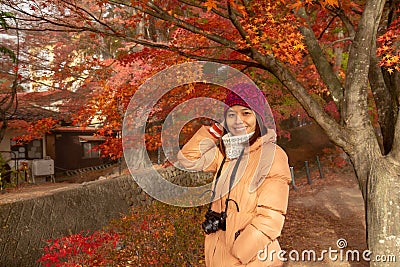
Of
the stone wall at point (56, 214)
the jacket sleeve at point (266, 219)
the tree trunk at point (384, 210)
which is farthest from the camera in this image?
the stone wall at point (56, 214)

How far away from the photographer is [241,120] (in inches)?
107

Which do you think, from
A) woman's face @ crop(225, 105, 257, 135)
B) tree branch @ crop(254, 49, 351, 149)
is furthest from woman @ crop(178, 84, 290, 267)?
tree branch @ crop(254, 49, 351, 149)

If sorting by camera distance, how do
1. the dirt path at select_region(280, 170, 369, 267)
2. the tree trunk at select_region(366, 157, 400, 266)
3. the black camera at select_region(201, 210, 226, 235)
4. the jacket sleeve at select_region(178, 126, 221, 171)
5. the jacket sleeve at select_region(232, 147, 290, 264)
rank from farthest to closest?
the dirt path at select_region(280, 170, 369, 267), the tree trunk at select_region(366, 157, 400, 266), the jacket sleeve at select_region(178, 126, 221, 171), the black camera at select_region(201, 210, 226, 235), the jacket sleeve at select_region(232, 147, 290, 264)

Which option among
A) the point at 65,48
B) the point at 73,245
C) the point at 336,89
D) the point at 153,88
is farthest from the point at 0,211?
the point at 65,48

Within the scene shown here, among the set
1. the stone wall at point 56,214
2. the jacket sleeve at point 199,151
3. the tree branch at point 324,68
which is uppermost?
the tree branch at point 324,68

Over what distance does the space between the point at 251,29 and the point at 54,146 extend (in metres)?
18.7

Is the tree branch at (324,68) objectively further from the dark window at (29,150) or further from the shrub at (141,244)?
the dark window at (29,150)

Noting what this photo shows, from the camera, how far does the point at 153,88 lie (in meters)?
7.61

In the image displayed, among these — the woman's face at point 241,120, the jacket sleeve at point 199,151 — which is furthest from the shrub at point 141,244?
the woman's face at point 241,120

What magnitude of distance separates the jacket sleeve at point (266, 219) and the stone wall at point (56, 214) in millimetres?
4955

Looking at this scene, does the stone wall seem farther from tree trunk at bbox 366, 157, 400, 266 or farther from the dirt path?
tree trunk at bbox 366, 157, 400, 266

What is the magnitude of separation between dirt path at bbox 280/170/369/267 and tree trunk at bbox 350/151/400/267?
77.4 inches

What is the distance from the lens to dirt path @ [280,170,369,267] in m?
8.26

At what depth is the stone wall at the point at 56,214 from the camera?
24.0 feet
